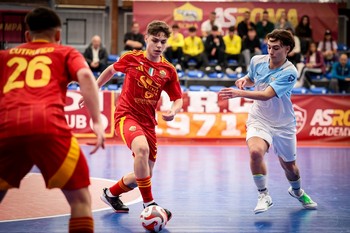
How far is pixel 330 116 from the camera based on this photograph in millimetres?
14125

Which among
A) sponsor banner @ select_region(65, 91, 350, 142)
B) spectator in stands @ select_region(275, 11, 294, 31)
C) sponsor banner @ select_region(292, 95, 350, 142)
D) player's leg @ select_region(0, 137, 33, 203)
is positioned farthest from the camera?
spectator in stands @ select_region(275, 11, 294, 31)

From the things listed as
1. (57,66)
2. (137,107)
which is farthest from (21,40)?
(57,66)

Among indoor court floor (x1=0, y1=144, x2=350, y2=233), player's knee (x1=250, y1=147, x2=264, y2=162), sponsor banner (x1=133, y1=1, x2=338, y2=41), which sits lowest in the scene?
indoor court floor (x1=0, y1=144, x2=350, y2=233)

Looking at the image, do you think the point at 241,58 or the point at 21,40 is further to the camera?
the point at 21,40

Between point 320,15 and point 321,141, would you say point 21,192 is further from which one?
point 320,15

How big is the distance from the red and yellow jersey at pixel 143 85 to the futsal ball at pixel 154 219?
39.1 inches

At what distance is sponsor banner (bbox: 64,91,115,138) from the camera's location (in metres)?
13.5

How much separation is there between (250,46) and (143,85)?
11.8m

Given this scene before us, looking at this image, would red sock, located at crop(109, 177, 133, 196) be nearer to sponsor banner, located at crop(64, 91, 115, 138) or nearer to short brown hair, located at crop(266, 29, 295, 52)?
short brown hair, located at crop(266, 29, 295, 52)

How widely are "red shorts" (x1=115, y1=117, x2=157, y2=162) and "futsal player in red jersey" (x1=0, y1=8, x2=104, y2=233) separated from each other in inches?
74.8

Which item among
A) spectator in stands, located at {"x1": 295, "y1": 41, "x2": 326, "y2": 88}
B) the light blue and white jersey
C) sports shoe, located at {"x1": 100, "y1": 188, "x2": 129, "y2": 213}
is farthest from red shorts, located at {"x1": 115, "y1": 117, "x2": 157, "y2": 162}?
spectator in stands, located at {"x1": 295, "y1": 41, "x2": 326, "y2": 88}

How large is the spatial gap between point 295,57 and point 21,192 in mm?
11256

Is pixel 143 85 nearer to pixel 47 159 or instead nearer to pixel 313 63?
pixel 47 159

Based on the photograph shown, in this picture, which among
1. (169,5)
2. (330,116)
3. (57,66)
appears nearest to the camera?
(57,66)
